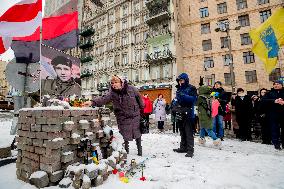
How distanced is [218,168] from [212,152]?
4.36 feet

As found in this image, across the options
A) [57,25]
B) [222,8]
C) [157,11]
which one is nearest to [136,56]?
[157,11]

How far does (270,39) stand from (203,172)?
540 cm

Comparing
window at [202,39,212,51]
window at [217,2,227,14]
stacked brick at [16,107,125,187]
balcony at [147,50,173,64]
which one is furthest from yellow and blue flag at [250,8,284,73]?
window at [217,2,227,14]

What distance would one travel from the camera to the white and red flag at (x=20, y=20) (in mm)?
4738

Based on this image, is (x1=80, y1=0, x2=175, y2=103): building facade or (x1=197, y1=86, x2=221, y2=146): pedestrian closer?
(x1=197, y1=86, x2=221, y2=146): pedestrian

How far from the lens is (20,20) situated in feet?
15.7

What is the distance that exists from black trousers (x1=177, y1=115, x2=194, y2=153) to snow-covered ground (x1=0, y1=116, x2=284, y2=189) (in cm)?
24

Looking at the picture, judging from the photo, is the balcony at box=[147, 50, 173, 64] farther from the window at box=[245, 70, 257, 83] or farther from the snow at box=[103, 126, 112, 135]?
the snow at box=[103, 126, 112, 135]

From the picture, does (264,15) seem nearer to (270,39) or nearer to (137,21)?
(137,21)

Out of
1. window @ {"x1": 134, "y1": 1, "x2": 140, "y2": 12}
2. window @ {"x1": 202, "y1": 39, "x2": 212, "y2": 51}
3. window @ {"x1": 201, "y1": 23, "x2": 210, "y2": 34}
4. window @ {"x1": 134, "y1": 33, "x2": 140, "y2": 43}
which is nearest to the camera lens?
window @ {"x1": 202, "y1": 39, "x2": 212, "y2": 51}

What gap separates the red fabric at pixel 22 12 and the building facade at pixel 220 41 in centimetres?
2186

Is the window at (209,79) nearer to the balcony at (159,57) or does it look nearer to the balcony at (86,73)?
the balcony at (159,57)

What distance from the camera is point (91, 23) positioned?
124 feet

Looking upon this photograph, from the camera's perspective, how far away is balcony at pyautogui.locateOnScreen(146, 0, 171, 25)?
2669 cm
